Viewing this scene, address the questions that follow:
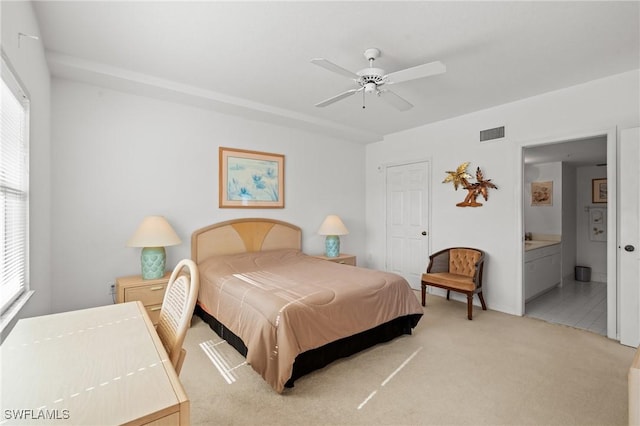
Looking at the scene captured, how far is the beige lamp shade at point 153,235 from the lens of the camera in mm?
3051

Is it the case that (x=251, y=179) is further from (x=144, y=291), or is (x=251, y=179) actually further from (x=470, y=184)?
(x=470, y=184)

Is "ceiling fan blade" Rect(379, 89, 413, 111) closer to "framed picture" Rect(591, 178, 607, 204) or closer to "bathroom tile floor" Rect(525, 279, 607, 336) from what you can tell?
"bathroom tile floor" Rect(525, 279, 607, 336)

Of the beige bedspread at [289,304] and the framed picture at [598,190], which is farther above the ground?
Result: the framed picture at [598,190]

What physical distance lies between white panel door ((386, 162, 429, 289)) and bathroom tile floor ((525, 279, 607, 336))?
1590mm

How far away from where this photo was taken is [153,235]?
310cm

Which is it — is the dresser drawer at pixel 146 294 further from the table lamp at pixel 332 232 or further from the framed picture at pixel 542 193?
the framed picture at pixel 542 193

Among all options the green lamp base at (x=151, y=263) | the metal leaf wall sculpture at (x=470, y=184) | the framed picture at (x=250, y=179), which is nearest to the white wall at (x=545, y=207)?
the metal leaf wall sculpture at (x=470, y=184)

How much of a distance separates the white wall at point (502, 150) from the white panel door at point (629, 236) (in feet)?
1.09

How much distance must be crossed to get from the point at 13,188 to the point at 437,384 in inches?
122

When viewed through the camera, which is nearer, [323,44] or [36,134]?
[36,134]

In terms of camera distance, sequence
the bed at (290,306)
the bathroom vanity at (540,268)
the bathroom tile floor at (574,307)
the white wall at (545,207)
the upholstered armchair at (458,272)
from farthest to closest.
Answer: the white wall at (545,207) < the bathroom vanity at (540,268) < the upholstered armchair at (458,272) < the bathroom tile floor at (574,307) < the bed at (290,306)

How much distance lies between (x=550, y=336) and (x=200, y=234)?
4.05 metres

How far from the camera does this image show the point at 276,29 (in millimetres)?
2311

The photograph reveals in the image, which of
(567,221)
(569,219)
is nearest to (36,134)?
(567,221)
